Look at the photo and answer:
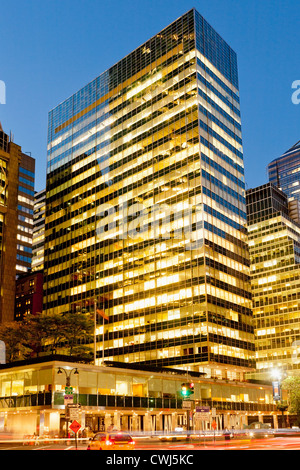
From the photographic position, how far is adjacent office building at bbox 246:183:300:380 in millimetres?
150875

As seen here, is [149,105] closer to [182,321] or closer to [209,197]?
[209,197]

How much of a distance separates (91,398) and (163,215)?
5584 cm

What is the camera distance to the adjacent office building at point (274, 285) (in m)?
151

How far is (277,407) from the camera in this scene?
11612cm

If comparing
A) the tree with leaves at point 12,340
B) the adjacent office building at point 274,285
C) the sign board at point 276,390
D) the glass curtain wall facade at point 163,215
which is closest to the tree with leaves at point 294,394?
the sign board at point 276,390

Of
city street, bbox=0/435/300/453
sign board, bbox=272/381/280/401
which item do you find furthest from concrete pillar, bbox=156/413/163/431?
sign board, bbox=272/381/280/401

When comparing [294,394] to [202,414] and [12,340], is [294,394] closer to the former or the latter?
[12,340]

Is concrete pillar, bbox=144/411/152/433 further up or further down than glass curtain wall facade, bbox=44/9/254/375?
further down

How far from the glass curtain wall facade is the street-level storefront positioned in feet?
60.0

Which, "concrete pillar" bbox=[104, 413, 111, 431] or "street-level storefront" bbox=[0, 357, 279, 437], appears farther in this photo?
"concrete pillar" bbox=[104, 413, 111, 431]

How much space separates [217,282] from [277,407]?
3267 cm

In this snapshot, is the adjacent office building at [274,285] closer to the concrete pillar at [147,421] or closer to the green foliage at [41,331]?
the green foliage at [41,331]

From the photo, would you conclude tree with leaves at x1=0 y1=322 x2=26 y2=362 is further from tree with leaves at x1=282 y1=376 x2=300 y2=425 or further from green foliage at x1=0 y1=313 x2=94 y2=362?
tree with leaves at x1=282 y1=376 x2=300 y2=425
